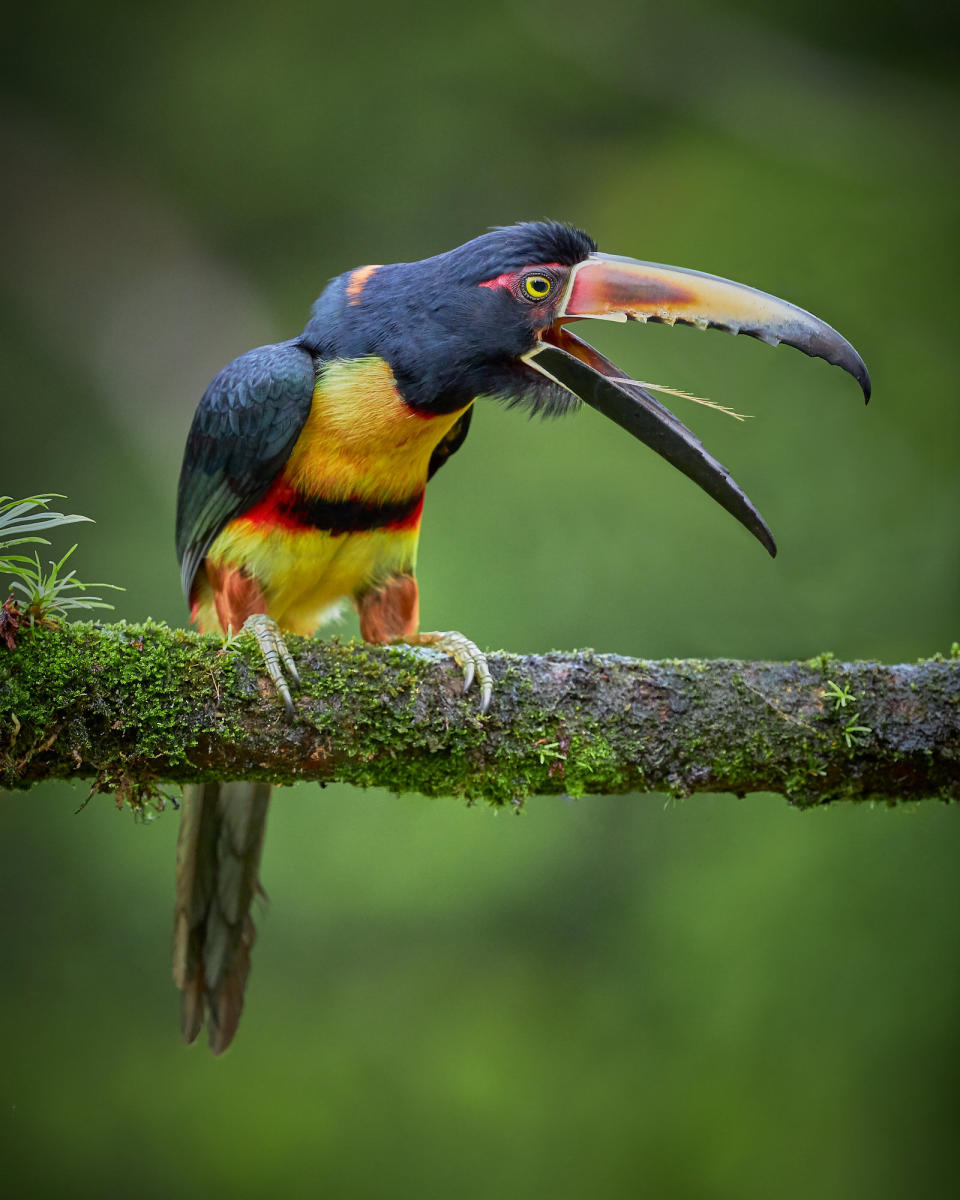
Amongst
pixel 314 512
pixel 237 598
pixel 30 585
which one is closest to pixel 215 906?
pixel 237 598

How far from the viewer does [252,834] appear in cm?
333

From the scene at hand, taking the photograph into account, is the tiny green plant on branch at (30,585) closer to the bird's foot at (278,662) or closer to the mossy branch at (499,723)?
the mossy branch at (499,723)

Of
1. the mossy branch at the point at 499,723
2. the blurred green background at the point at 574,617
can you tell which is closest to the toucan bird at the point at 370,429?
the mossy branch at the point at 499,723

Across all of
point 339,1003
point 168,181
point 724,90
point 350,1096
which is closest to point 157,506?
point 168,181

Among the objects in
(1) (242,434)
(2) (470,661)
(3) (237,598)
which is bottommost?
(2) (470,661)

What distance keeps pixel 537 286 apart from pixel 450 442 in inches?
29.4

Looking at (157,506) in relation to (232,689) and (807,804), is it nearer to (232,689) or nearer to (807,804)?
(232,689)

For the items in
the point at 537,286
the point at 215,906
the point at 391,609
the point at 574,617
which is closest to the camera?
the point at 537,286

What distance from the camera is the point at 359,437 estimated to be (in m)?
3.03

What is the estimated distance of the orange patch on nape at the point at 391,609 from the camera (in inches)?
138

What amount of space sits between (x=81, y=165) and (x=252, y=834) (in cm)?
431

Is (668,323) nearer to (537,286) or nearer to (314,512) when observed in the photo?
(537,286)

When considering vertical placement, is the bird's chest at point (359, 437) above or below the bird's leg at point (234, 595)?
above

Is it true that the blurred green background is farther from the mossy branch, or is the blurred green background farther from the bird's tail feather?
the mossy branch
